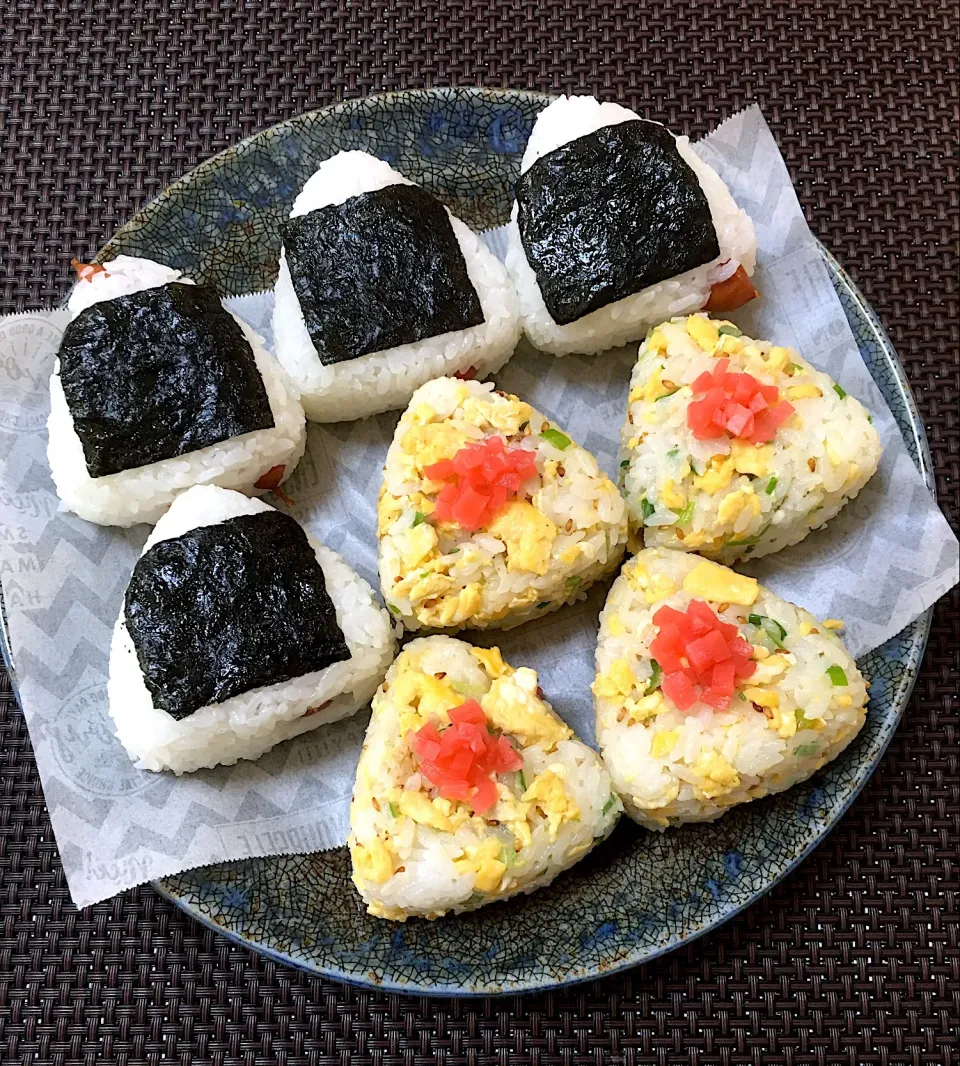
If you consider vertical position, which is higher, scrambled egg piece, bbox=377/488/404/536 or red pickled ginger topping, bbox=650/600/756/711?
scrambled egg piece, bbox=377/488/404/536

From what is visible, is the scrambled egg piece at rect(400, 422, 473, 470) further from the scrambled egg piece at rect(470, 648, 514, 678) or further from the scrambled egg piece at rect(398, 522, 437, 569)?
the scrambled egg piece at rect(470, 648, 514, 678)

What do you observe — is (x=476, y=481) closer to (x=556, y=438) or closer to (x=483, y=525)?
(x=483, y=525)

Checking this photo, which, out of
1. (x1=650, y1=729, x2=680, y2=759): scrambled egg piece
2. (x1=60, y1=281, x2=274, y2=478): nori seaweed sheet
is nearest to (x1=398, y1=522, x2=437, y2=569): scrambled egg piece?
(x1=60, y1=281, x2=274, y2=478): nori seaweed sheet

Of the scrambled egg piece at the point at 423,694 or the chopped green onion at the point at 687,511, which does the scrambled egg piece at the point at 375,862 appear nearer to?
the scrambled egg piece at the point at 423,694

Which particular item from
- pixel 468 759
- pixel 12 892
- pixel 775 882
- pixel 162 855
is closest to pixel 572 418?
pixel 468 759

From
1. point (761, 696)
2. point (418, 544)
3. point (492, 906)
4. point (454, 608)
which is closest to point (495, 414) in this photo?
point (418, 544)

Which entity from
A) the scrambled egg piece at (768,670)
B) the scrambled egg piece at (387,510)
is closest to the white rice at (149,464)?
the scrambled egg piece at (387,510)

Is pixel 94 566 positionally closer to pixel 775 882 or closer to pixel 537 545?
pixel 537 545
